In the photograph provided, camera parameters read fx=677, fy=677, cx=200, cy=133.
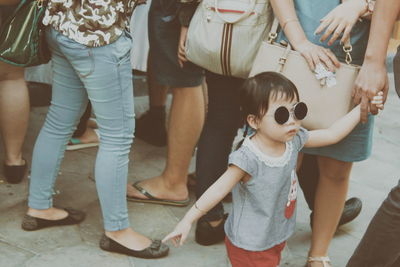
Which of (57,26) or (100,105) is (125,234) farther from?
(57,26)

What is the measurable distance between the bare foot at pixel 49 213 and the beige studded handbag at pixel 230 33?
1113mm

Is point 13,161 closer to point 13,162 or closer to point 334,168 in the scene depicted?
point 13,162

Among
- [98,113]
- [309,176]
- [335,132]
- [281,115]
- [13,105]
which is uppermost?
[281,115]

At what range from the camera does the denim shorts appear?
340cm

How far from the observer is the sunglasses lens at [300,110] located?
2.41 metres

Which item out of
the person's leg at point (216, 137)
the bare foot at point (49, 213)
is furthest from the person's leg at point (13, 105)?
the person's leg at point (216, 137)

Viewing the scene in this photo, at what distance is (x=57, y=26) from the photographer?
9.19 ft

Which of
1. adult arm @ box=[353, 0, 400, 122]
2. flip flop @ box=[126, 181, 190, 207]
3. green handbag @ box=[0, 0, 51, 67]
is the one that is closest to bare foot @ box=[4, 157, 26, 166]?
flip flop @ box=[126, 181, 190, 207]

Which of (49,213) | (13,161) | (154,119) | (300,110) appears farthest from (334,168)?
(154,119)

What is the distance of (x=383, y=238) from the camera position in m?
2.49

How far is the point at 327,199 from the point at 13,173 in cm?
180

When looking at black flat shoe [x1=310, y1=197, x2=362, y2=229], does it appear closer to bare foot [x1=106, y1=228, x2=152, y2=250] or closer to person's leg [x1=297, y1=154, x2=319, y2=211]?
person's leg [x1=297, y1=154, x2=319, y2=211]

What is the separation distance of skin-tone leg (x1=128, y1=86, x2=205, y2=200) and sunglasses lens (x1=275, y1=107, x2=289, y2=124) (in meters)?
1.22

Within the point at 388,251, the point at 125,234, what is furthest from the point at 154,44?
the point at 388,251
